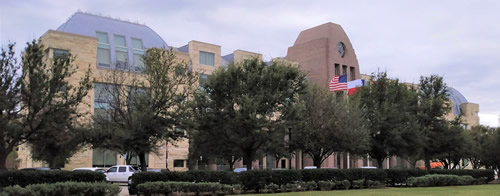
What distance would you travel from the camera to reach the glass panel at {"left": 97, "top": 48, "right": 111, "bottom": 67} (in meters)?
51.2

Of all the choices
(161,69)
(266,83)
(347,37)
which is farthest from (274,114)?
(347,37)

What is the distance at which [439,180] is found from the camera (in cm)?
3294

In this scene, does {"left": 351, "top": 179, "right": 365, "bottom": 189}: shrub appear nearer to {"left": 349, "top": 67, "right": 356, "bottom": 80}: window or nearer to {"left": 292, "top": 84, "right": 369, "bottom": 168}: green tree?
{"left": 292, "top": 84, "right": 369, "bottom": 168}: green tree

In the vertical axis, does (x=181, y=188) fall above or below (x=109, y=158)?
below

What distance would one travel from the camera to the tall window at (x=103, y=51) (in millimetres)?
51312

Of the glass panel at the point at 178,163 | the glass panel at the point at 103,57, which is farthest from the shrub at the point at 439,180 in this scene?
the glass panel at the point at 103,57

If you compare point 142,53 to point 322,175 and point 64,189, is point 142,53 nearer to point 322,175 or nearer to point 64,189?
point 322,175

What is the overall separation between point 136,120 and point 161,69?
3602 mm

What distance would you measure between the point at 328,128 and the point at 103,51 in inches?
1255

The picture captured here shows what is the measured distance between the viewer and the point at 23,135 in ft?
65.7

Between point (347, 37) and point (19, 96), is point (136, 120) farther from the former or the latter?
point (347, 37)

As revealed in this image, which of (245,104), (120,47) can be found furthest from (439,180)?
(120,47)

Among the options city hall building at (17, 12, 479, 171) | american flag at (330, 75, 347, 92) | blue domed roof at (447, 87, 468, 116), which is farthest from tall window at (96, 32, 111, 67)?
blue domed roof at (447, 87, 468, 116)

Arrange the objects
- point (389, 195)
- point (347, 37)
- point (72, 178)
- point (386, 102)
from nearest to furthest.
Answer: point (72, 178), point (389, 195), point (386, 102), point (347, 37)
